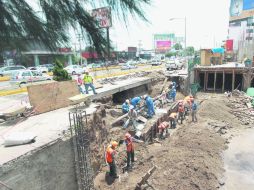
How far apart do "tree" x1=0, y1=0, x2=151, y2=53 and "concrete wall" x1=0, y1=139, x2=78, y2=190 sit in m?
4.47

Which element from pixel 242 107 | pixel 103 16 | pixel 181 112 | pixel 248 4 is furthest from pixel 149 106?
pixel 248 4

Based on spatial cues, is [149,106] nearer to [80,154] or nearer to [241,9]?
[80,154]

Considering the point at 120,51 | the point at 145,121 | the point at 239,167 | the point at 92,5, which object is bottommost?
the point at 239,167

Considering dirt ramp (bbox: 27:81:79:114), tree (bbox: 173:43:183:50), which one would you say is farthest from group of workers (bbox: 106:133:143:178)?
tree (bbox: 173:43:183:50)

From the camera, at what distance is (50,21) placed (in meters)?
2.25

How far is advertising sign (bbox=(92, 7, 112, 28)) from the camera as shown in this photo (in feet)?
7.49

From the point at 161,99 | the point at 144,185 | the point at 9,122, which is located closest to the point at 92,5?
the point at 144,185

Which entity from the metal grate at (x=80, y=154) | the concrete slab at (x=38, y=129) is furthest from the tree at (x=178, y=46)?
the metal grate at (x=80, y=154)

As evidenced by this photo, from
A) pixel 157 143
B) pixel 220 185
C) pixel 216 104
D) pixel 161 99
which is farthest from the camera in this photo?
pixel 216 104

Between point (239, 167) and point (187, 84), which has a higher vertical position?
point (187, 84)

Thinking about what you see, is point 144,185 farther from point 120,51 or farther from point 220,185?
point 120,51

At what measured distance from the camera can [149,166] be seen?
9680 millimetres

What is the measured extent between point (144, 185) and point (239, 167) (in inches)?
195

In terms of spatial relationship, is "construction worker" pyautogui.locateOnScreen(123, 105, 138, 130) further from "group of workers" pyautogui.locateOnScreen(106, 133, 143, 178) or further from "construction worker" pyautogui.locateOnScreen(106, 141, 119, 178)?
"construction worker" pyautogui.locateOnScreen(106, 141, 119, 178)
